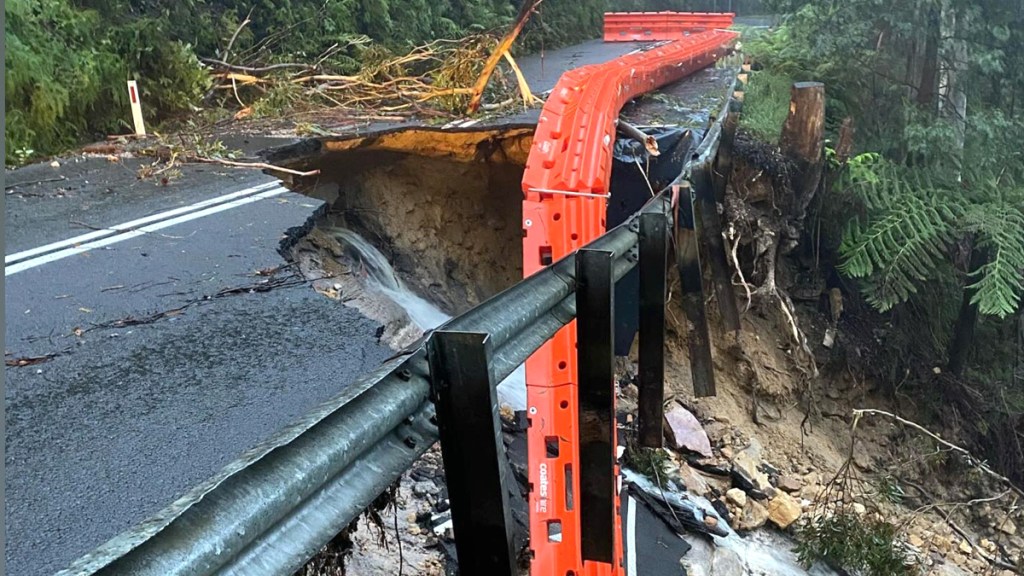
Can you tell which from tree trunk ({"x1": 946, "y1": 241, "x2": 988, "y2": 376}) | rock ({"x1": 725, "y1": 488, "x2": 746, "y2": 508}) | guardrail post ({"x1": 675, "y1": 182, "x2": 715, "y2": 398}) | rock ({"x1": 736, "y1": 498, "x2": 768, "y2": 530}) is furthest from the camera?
tree trunk ({"x1": 946, "y1": 241, "x2": 988, "y2": 376})

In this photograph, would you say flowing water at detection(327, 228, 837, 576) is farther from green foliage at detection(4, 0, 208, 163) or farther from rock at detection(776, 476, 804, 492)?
green foliage at detection(4, 0, 208, 163)

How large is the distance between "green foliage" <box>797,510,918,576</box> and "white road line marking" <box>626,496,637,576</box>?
5.32ft

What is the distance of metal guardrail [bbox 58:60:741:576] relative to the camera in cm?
105

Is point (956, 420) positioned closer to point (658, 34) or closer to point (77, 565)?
point (77, 565)

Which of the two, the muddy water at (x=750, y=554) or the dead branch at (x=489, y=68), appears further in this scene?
the dead branch at (x=489, y=68)

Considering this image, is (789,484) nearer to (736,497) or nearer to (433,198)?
(736,497)

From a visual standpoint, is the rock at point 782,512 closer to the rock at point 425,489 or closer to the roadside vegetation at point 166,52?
the rock at point 425,489

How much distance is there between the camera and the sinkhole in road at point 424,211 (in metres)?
8.08

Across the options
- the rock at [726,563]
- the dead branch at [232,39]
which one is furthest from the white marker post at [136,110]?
the rock at [726,563]

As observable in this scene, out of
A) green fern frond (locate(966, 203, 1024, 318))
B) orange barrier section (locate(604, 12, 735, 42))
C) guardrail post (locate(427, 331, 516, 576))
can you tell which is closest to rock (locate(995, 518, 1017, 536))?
green fern frond (locate(966, 203, 1024, 318))

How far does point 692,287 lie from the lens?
13.6ft

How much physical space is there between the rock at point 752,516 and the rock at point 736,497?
0.17ft

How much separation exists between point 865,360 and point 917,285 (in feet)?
4.31

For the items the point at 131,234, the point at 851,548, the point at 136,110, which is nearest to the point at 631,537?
the point at 851,548
